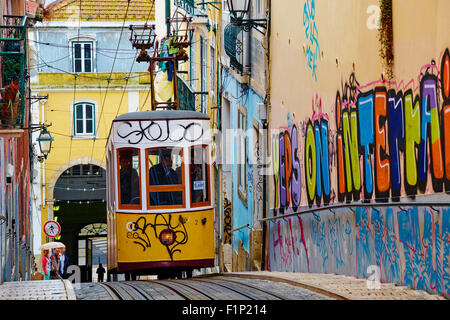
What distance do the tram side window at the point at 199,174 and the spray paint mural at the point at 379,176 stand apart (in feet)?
4.26

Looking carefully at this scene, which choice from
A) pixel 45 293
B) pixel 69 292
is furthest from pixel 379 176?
pixel 45 293

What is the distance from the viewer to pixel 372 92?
9.35 metres

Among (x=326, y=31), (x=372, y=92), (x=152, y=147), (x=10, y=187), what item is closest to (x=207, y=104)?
(x=10, y=187)

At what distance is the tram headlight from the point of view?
Answer: 44.7 feet

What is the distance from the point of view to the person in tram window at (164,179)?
13422mm

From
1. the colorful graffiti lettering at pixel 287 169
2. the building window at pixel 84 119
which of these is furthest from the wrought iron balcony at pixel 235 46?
the building window at pixel 84 119

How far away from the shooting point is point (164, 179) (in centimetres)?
1348

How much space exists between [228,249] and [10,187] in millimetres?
5151

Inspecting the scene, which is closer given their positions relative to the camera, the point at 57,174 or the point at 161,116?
the point at 161,116

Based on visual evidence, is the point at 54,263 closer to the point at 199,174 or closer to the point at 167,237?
the point at 167,237

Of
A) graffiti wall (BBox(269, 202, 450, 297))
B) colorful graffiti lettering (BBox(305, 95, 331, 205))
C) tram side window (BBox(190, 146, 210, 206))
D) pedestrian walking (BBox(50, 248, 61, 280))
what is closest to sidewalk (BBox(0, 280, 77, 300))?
graffiti wall (BBox(269, 202, 450, 297))

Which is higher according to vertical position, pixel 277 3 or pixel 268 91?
pixel 277 3

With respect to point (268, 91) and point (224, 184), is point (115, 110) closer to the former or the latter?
point (224, 184)

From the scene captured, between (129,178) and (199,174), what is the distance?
3.41ft
